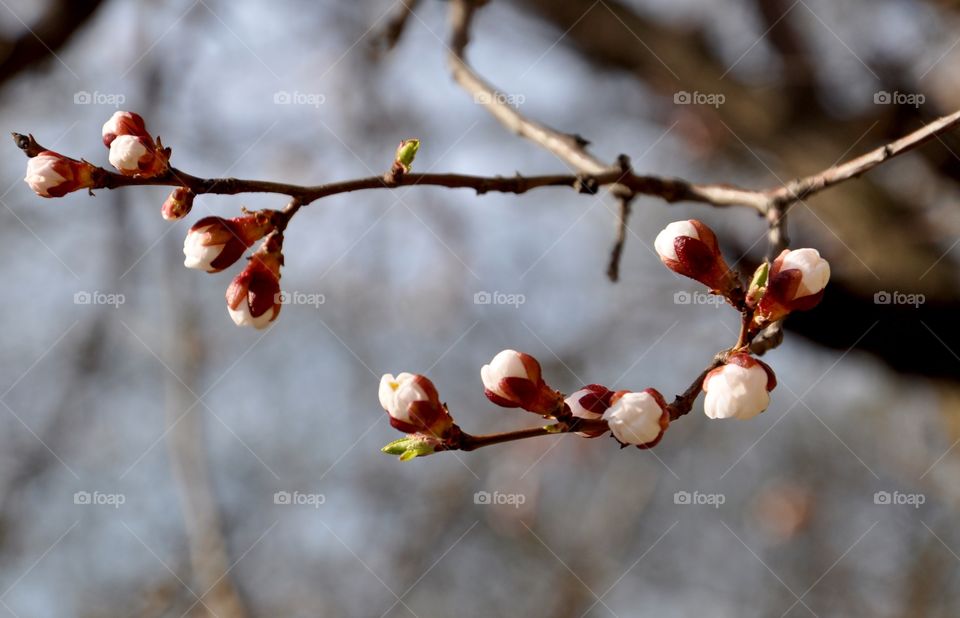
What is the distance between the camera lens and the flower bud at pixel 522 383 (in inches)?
48.8

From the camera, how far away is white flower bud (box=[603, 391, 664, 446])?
1.13 metres

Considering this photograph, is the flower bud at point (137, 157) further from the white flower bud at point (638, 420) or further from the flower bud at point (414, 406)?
the white flower bud at point (638, 420)

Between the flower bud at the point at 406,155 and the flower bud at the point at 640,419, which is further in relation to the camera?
the flower bud at the point at 406,155

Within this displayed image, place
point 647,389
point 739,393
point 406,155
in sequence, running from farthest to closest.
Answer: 1. point 406,155
2. point 647,389
3. point 739,393

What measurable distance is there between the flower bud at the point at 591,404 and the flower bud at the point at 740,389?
0.53ft

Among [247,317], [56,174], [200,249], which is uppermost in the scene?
[56,174]

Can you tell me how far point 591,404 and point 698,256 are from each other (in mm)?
278

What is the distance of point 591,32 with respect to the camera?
128 inches

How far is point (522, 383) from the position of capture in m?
1.24

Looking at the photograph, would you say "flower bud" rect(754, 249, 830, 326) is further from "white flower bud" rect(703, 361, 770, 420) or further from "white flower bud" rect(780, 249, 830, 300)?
"white flower bud" rect(703, 361, 770, 420)

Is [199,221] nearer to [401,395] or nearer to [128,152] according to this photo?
[128,152]

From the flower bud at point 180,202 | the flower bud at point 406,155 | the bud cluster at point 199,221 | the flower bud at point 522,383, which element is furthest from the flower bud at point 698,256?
the flower bud at point 180,202

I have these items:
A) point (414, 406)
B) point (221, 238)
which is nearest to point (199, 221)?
point (221, 238)

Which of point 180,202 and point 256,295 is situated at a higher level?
point 180,202
